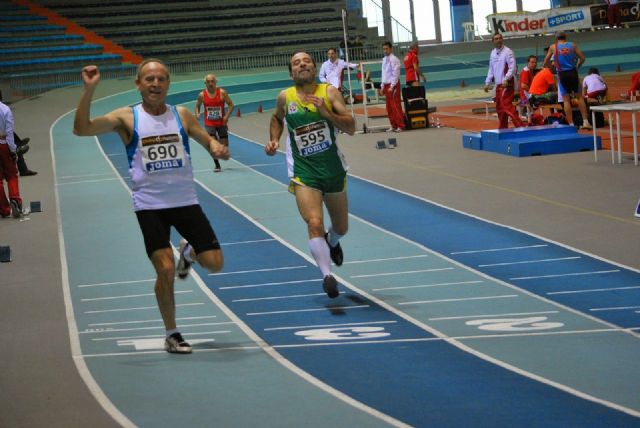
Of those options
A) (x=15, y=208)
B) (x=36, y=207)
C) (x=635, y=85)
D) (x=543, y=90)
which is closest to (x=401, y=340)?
(x=15, y=208)

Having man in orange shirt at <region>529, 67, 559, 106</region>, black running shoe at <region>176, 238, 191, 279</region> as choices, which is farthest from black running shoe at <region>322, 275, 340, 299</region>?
man in orange shirt at <region>529, 67, 559, 106</region>

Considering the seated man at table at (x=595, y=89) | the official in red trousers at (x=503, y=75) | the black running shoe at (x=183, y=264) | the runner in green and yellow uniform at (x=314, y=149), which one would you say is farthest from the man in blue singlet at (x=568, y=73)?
the black running shoe at (x=183, y=264)

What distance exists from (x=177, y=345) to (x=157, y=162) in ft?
4.06

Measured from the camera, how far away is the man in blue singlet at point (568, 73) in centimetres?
2192

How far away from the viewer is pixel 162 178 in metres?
7.90

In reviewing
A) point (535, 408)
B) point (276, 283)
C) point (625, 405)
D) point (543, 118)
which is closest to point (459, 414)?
point (535, 408)

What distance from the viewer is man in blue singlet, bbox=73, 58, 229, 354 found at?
7.83 m

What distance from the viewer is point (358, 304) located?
370 inches

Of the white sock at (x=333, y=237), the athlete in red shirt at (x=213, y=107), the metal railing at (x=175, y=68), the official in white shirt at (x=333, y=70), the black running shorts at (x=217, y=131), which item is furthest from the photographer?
the metal railing at (x=175, y=68)

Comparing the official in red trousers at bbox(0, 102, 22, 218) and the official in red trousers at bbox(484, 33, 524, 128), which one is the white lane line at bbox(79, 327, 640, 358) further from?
the official in red trousers at bbox(484, 33, 524, 128)

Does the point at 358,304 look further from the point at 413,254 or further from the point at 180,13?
the point at 180,13

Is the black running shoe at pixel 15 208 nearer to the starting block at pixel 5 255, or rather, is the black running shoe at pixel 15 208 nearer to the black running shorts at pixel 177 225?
the starting block at pixel 5 255

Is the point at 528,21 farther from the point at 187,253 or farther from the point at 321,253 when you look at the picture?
the point at 187,253

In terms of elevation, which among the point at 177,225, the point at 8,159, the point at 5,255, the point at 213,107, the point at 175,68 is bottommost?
the point at 5,255
